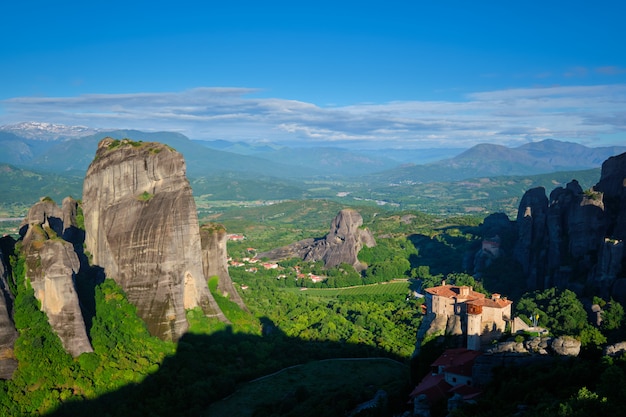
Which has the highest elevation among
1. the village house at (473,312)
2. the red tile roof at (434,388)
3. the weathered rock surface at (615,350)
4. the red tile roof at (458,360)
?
the weathered rock surface at (615,350)

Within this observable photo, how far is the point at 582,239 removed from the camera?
68.9 m

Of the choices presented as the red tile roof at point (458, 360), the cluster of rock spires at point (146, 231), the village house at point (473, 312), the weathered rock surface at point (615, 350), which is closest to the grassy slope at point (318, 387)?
the red tile roof at point (458, 360)

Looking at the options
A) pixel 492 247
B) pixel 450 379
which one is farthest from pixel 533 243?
pixel 450 379

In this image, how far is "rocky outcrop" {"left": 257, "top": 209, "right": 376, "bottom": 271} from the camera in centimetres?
11200

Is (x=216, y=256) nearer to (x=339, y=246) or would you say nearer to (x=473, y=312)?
(x=473, y=312)

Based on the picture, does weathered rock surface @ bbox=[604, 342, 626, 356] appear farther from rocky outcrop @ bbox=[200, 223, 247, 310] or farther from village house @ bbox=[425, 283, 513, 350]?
rocky outcrop @ bbox=[200, 223, 247, 310]

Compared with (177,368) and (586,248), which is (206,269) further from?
(586,248)

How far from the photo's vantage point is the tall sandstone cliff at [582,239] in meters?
61.4

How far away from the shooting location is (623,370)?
1117 inches

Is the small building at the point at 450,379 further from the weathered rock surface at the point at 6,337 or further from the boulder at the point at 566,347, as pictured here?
the weathered rock surface at the point at 6,337

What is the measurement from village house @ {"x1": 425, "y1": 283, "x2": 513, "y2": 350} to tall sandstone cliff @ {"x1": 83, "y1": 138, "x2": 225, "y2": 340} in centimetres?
1934

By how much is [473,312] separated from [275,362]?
1929cm

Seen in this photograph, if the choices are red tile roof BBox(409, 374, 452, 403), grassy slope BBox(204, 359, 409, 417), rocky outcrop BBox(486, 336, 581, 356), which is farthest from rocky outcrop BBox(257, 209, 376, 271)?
rocky outcrop BBox(486, 336, 581, 356)

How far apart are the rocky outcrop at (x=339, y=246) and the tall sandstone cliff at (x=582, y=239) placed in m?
36.0
